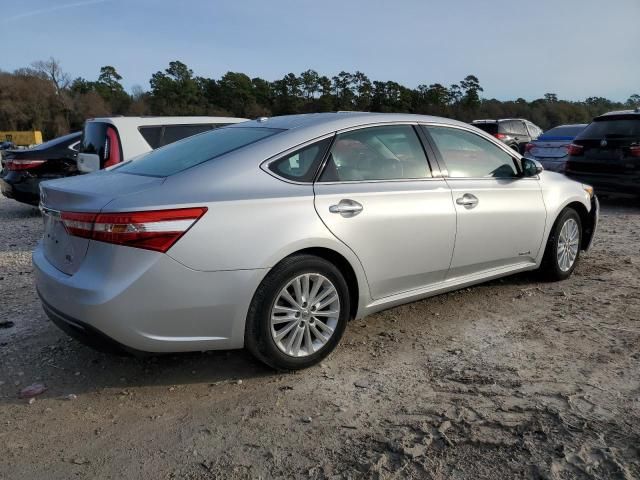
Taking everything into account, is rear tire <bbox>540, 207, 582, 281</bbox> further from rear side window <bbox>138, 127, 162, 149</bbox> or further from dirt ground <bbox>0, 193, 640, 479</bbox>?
rear side window <bbox>138, 127, 162, 149</bbox>

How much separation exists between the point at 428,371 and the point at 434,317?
99 cm

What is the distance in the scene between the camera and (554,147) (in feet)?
39.6

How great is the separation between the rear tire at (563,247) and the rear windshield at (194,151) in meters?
2.78

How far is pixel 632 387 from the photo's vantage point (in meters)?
3.11

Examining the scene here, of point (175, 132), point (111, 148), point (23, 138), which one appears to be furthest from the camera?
point (23, 138)

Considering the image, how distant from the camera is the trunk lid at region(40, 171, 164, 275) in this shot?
299 centimetres

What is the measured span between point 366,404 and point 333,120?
73.1 inches

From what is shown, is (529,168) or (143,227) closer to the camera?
(143,227)

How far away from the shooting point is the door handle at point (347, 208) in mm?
3404

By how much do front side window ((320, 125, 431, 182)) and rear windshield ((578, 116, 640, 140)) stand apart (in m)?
6.52

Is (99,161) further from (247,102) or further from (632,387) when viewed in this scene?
(247,102)

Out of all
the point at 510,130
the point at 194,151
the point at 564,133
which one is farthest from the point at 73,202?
the point at 510,130

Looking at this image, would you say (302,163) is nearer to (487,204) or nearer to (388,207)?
(388,207)

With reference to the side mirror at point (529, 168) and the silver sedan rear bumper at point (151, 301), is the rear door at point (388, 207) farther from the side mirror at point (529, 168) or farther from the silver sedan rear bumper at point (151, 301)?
the side mirror at point (529, 168)
